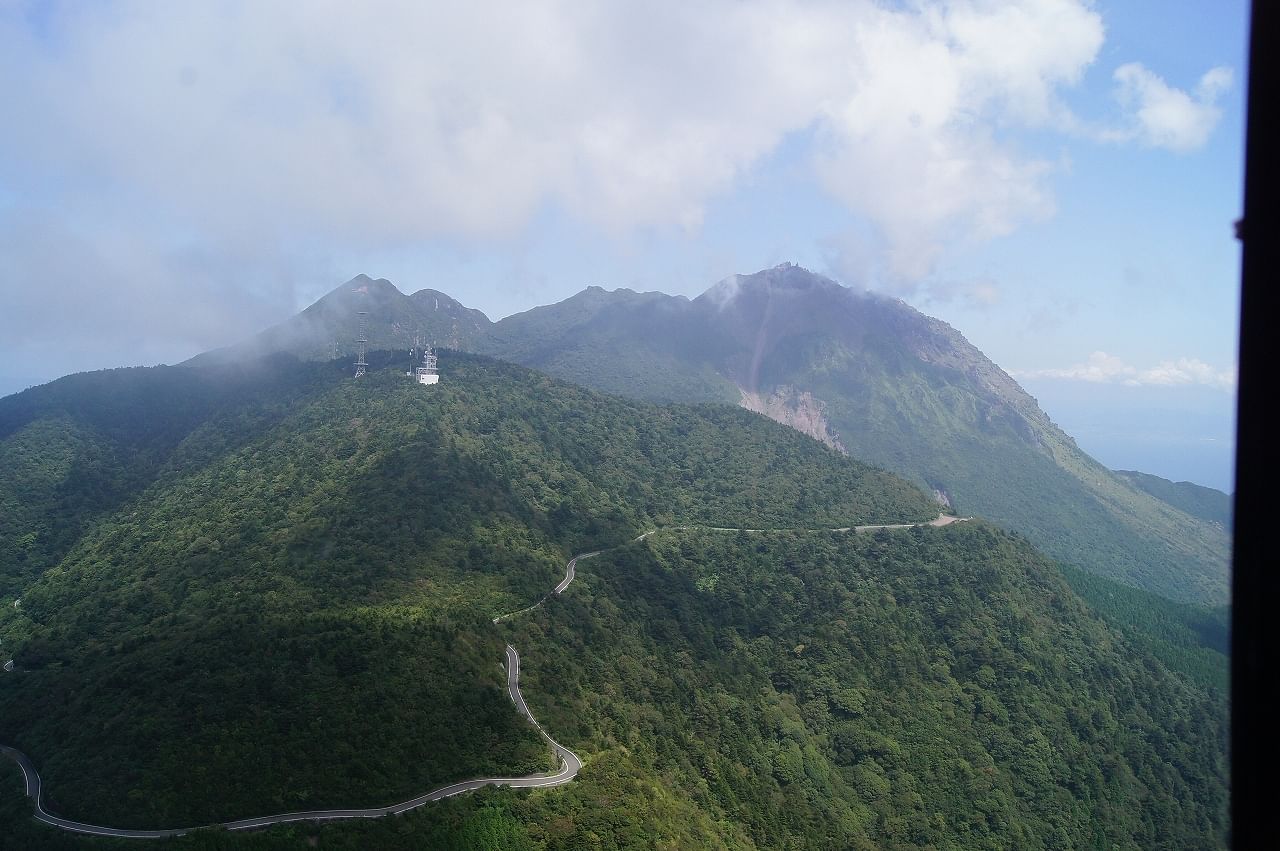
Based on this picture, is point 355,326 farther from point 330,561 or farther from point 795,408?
point 330,561

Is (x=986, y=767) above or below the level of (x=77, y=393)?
below

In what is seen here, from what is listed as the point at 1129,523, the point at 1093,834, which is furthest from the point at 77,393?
the point at 1129,523

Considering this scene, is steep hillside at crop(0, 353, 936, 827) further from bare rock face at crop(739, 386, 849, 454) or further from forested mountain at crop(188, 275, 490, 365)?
bare rock face at crop(739, 386, 849, 454)

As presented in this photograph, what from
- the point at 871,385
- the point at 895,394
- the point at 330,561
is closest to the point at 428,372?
the point at 330,561

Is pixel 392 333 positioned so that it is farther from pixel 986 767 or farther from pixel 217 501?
pixel 986 767

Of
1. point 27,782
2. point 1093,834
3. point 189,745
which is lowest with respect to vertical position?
point 1093,834
